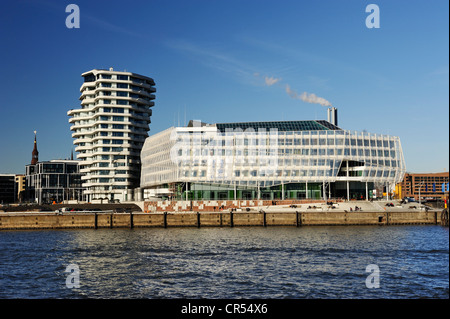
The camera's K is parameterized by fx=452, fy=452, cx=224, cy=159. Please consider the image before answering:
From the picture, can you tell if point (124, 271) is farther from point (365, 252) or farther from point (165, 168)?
point (165, 168)

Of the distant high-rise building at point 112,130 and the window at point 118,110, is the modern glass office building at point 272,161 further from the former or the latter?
the window at point 118,110

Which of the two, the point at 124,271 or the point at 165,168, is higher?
the point at 165,168

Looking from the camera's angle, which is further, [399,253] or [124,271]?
[399,253]

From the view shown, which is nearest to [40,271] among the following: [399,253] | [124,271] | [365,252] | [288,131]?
[124,271]

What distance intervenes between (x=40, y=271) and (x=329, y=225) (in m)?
67.7

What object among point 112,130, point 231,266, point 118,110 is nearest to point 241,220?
point 231,266

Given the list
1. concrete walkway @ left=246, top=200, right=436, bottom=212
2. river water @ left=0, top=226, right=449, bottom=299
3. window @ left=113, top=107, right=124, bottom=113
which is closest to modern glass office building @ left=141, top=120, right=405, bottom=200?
concrete walkway @ left=246, top=200, right=436, bottom=212

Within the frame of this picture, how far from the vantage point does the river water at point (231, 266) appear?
40281mm

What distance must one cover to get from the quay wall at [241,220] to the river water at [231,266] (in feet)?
66.1

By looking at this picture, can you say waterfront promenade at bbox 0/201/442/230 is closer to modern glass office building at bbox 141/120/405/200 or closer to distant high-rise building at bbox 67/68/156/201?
modern glass office building at bbox 141/120/405/200

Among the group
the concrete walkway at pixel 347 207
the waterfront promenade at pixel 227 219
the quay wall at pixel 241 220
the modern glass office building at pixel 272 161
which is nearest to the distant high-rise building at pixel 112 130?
the modern glass office building at pixel 272 161
